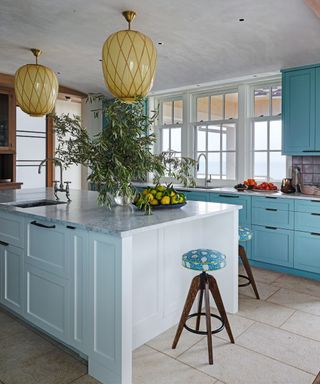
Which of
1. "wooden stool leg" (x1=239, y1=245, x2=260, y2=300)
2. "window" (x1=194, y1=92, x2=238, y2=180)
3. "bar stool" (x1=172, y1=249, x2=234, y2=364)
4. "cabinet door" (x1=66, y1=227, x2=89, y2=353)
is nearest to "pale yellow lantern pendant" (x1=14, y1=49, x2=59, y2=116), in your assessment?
"cabinet door" (x1=66, y1=227, x2=89, y2=353)

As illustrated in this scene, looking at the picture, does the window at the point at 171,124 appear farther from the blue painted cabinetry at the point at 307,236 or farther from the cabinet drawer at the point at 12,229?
the cabinet drawer at the point at 12,229

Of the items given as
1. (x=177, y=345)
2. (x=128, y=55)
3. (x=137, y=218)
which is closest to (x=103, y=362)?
(x=177, y=345)

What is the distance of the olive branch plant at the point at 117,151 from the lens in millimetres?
2365

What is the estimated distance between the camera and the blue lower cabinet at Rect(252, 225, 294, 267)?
3.99 metres

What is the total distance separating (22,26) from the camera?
3.35 m

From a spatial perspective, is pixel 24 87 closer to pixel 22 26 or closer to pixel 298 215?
pixel 22 26

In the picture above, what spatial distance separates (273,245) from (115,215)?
94.8 inches

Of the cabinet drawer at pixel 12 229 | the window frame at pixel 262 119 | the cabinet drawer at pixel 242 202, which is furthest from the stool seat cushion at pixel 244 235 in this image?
the window frame at pixel 262 119

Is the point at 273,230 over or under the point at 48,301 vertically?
over

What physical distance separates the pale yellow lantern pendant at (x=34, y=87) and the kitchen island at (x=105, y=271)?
1000 millimetres

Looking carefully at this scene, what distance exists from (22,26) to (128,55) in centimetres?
159

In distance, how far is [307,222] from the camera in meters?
3.82

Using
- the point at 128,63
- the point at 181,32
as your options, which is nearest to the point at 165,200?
the point at 128,63

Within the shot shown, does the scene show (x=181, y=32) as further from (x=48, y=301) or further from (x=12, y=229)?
(x=48, y=301)
